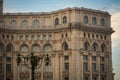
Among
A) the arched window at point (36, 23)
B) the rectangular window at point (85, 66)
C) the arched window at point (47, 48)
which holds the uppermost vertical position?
the arched window at point (36, 23)

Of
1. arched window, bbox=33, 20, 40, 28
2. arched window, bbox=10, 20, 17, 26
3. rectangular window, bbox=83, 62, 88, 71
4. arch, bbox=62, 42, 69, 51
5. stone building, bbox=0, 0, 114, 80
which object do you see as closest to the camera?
stone building, bbox=0, 0, 114, 80

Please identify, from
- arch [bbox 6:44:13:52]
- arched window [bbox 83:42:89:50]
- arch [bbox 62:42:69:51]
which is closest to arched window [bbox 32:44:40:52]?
arch [bbox 6:44:13:52]

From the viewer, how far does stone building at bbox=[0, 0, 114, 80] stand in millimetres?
111188

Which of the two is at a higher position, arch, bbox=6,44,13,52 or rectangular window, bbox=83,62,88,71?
arch, bbox=6,44,13,52

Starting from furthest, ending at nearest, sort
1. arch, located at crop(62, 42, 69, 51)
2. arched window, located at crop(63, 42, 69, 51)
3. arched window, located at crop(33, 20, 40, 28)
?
arched window, located at crop(33, 20, 40, 28), arched window, located at crop(63, 42, 69, 51), arch, located at crop(62, 42, 69, 51)

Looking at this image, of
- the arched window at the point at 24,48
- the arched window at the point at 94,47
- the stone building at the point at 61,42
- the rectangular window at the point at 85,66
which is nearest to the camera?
the stone building at the point at 61,42

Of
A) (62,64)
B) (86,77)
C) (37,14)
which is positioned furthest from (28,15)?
(86,77)

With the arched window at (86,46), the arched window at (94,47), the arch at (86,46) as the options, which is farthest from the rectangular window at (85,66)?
the arched window at (94,47)

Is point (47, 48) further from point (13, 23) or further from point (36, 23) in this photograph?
point (13, 23)

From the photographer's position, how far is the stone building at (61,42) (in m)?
111

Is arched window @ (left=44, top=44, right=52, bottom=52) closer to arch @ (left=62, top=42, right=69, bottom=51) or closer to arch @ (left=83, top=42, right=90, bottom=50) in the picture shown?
arch @ (left=62, top=42, right=69, bottom=51)

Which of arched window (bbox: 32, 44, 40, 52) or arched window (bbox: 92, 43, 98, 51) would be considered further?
arched window (bbox: 32, 44, 40, 52)

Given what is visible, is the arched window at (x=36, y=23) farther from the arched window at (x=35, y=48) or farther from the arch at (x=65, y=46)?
the arch at (x=65, y=46)

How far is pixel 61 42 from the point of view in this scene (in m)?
114
